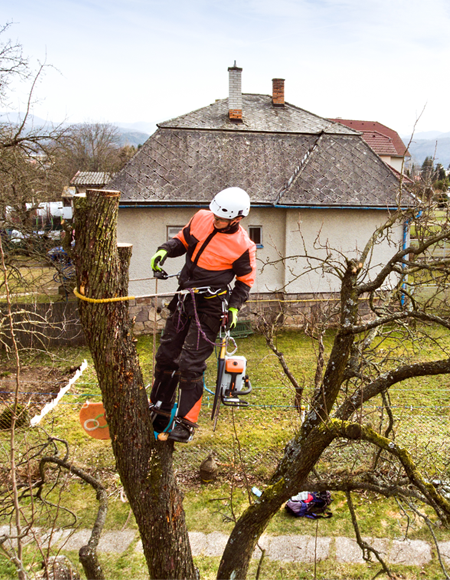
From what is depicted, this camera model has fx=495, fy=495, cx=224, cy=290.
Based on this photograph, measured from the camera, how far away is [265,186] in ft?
45.4

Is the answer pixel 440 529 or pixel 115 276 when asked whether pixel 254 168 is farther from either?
pixel 115 276

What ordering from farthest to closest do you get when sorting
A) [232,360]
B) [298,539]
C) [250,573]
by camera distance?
[298,539] < [250,573] < [232,360]

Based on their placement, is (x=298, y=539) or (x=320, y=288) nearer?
(x=298, y=539)

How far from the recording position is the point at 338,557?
20.4 ft

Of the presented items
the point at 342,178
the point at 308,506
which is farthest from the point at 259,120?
the point at 308,506

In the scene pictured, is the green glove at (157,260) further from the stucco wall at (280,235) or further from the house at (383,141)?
the house at (383,141)

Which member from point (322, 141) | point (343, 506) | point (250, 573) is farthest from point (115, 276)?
point (322, 141)

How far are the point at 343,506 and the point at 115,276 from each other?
557 centimetres

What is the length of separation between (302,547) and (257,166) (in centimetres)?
1029

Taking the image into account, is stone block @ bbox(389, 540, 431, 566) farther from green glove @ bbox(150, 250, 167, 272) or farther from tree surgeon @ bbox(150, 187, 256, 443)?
green glove @ bbox(150, 250, 167, 272)

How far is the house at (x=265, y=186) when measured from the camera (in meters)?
13.4

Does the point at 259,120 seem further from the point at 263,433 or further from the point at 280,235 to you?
the point at 263,433

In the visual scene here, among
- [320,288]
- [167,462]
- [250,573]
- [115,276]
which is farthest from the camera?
[320,288]

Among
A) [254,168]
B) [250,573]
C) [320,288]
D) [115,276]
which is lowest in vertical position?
[250,573]
